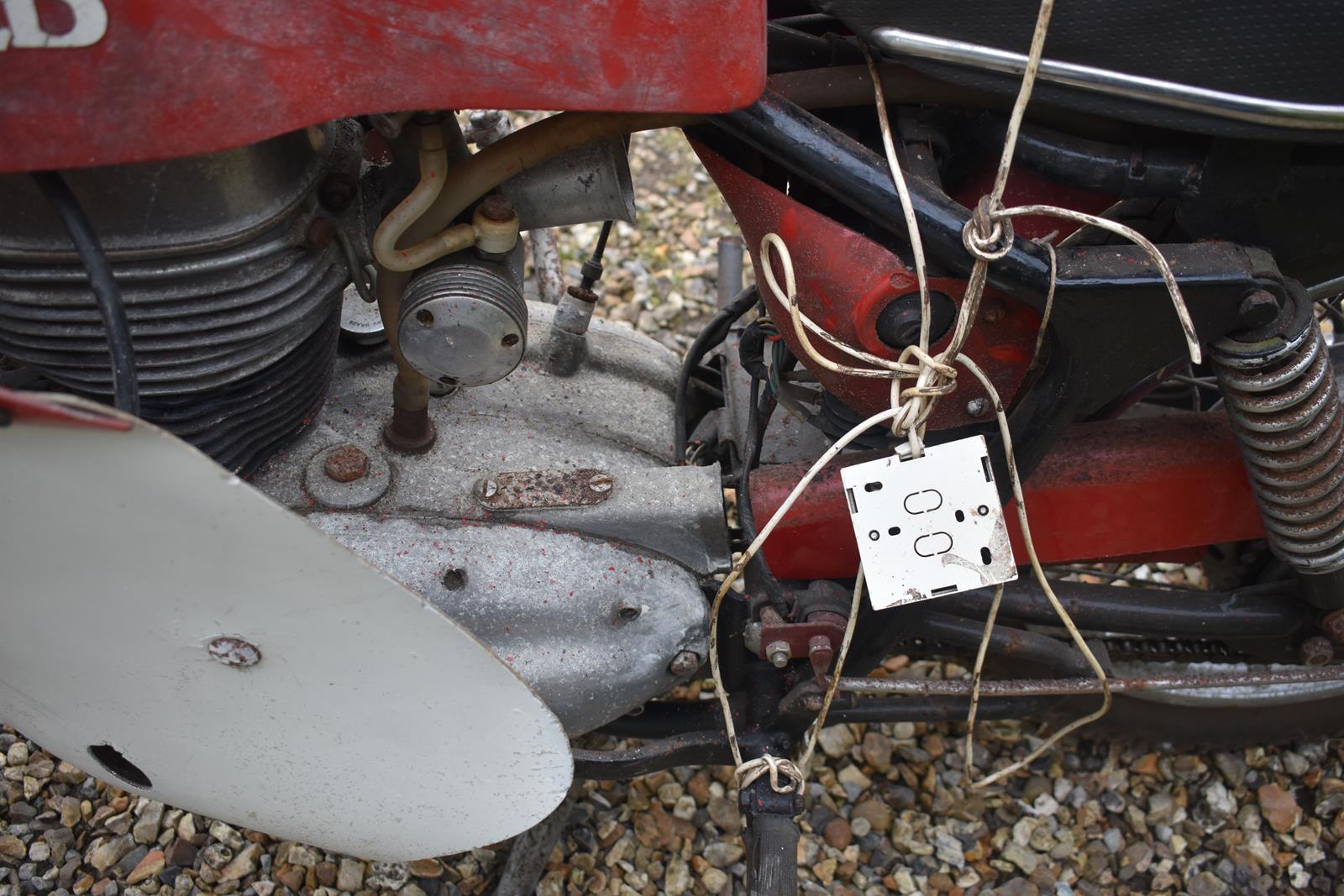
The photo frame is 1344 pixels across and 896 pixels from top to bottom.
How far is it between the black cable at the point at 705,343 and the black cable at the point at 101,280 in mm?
783

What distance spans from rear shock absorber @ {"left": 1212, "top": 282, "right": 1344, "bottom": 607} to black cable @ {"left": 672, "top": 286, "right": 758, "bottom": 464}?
690 mm

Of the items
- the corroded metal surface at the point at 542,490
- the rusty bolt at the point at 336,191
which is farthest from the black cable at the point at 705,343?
the rusty bolt at the point at 336,191

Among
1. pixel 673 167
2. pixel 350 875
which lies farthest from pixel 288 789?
pixel 673 167

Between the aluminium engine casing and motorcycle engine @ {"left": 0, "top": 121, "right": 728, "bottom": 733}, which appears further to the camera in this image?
the aluminium engine casing

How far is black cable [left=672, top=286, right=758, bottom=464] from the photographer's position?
1620 mm

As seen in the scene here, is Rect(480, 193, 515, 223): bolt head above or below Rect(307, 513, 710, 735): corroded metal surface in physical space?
above

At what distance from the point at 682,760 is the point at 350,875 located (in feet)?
1.85

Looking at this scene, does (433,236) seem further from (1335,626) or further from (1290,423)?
(1335,626)

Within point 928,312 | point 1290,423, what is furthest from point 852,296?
point 1290,423

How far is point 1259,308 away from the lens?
1.09m

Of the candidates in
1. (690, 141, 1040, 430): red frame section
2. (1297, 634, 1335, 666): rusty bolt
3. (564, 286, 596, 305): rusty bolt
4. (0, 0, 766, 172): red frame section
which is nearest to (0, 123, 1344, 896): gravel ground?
(1297, 634, 1335, 666): rusty bolt

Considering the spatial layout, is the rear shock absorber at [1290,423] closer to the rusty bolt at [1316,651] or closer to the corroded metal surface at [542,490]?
the rusty bolt at [1316,651]

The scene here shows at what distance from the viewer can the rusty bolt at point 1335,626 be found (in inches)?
54.6

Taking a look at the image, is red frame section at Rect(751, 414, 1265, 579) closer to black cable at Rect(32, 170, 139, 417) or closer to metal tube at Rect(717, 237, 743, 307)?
black cable at Rect(32, 170, 139, 417)
